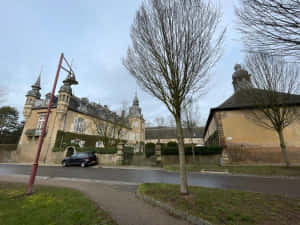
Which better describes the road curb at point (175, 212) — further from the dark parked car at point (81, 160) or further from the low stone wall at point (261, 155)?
the low stone wall at point (261, 155)

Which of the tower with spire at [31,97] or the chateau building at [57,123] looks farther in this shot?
the tower with spire at [31,97]

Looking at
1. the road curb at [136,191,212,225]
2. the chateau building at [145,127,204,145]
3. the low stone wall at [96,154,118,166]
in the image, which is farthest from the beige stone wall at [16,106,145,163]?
the chateau building at [145,127,204,145]

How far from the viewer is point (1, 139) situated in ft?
104

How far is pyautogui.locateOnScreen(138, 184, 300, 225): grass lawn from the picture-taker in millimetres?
2994

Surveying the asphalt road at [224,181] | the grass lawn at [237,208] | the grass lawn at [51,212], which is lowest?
the asphalt road at [224,181]

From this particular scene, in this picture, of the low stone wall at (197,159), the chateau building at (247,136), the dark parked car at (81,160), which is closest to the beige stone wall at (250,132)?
the chateau building at (247,136)

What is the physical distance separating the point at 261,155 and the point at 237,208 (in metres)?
14.4

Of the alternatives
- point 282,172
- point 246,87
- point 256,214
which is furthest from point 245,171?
point 256,214

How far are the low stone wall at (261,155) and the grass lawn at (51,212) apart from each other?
15.1 meters

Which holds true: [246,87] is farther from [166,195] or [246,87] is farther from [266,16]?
[166,195]

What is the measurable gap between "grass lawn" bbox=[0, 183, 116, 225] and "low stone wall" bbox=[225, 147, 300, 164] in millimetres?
15133

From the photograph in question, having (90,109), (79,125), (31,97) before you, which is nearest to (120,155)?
(79,125)

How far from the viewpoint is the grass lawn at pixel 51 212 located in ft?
9.99

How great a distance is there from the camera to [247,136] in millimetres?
15305
